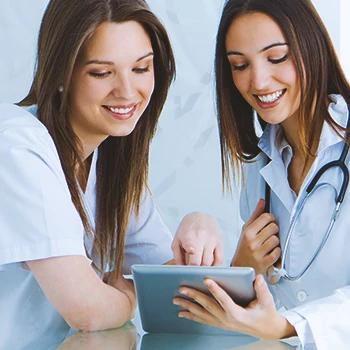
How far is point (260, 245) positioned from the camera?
1617mm

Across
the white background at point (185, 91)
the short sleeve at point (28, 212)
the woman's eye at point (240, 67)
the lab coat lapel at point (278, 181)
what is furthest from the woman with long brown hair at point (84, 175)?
the white background at point (185, 91)

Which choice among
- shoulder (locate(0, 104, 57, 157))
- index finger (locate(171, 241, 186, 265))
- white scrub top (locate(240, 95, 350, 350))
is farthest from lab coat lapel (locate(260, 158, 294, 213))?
shoulder (locate(0, 104, 57, 157))

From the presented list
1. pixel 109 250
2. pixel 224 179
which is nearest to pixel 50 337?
pixel 109 250

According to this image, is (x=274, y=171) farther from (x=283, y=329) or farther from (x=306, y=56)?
(x=283, y=329)

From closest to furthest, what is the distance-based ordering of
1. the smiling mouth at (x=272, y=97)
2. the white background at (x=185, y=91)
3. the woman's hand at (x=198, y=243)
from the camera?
the woman's hand at (x=198, y=243), the smiling mouth at (x=272, y=97), the white background at (x=185, y=91)

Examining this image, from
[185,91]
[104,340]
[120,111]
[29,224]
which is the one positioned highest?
[120,111]

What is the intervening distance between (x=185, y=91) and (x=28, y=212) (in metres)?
2.02

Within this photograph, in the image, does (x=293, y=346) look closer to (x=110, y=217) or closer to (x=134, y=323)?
(x=134, y=323)

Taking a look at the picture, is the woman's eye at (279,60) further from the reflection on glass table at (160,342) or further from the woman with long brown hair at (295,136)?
the reflection on glass table at (160,342)

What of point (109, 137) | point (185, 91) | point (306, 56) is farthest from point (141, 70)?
point (185, 91)

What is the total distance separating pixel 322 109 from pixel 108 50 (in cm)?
49

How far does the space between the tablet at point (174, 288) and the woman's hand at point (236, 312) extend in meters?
0.01

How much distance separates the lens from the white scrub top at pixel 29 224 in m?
1.22

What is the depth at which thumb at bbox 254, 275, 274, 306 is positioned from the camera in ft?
3.70
